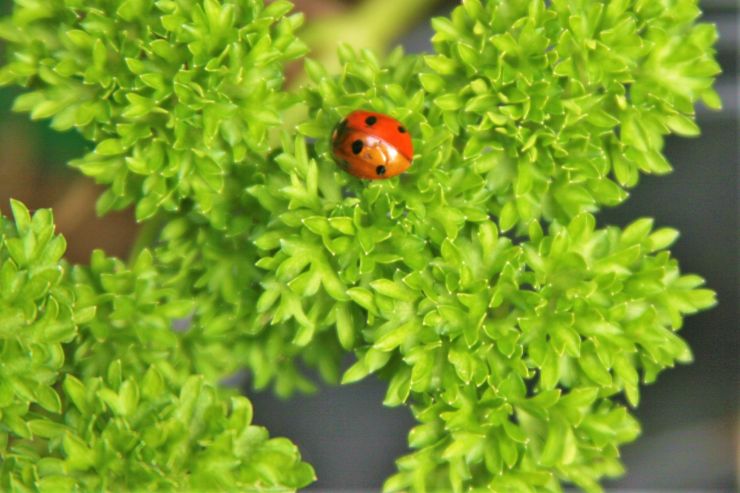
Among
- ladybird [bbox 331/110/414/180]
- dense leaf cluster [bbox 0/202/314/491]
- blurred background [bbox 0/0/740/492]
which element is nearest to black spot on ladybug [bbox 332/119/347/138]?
ladybird [bbox 331/110/414/180]

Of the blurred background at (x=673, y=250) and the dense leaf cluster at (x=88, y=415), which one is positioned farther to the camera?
the blurred background at (x=673, y=250)

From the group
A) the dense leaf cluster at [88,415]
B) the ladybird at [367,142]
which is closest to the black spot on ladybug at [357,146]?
the ladybird at [367,142]

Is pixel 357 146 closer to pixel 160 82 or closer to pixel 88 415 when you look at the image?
pixel 160 82

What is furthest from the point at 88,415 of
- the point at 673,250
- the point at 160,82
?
the point at 673,250

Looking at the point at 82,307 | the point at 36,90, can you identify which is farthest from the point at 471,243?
the point at 36,90

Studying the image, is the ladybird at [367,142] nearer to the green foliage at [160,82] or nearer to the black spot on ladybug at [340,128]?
the black spot on ladybug at [340,128]

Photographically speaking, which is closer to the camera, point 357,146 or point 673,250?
point 357,146
